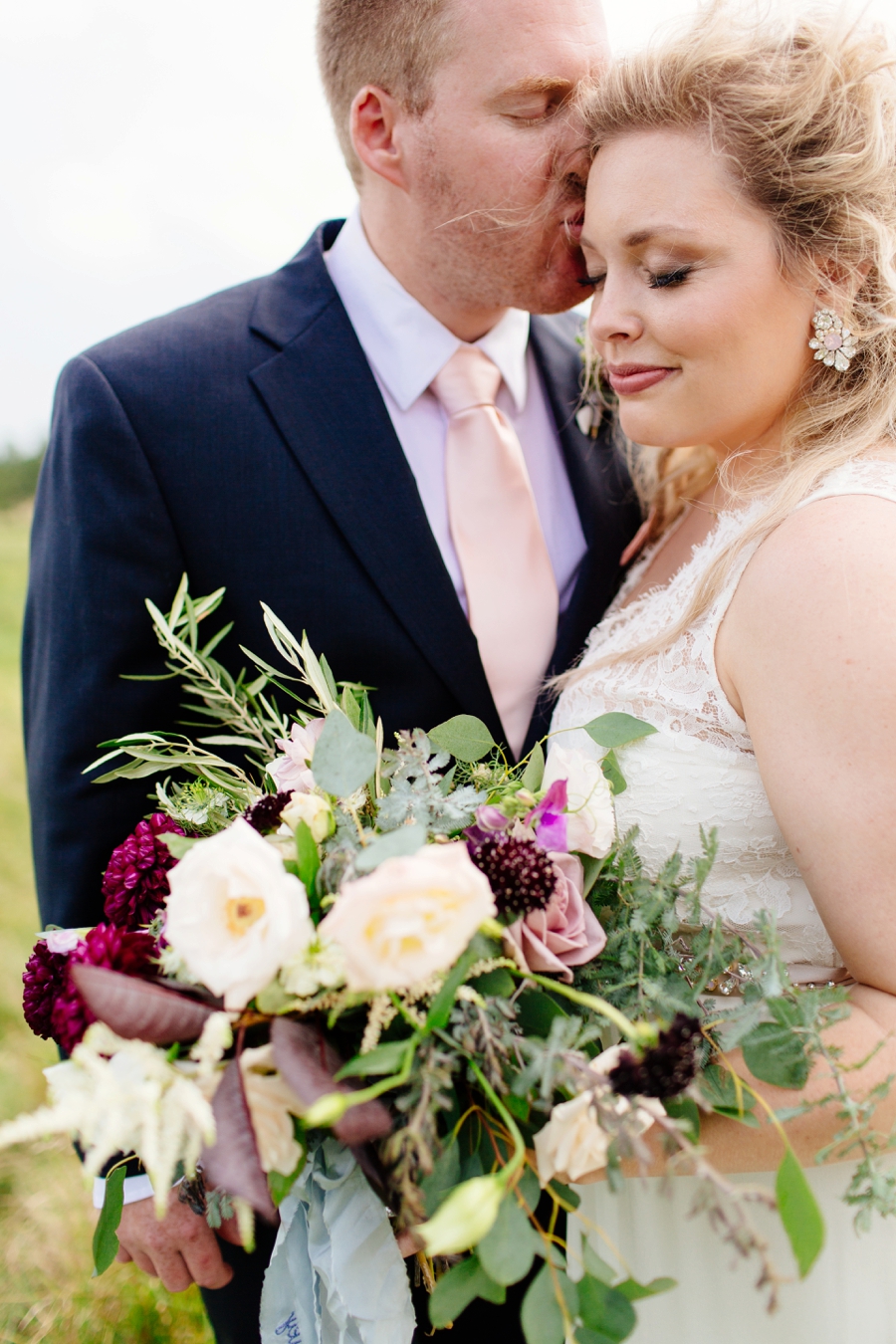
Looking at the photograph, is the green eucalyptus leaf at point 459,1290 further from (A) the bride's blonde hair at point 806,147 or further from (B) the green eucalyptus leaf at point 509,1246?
(A) the bride's blonde hair at point 806,147

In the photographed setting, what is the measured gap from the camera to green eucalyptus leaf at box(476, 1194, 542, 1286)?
36.0 inches

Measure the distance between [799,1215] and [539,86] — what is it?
208 cm

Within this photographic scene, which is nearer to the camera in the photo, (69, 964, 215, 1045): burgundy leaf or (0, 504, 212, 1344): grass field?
(69, 964, 215, 1045): burgundy leaf

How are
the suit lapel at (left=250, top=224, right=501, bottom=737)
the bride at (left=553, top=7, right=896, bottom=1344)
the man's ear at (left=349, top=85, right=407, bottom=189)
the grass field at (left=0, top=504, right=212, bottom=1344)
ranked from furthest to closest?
the grass field at (left=0, top=504, right=212, bottom=1344) → the man's ear at (left=349, top=85, right=407, bottom=189) → the suit lapel at (left=250, top=224, right=501, bottom=737) → the bride at (left=553, top=7, right=896, bottom=1344)

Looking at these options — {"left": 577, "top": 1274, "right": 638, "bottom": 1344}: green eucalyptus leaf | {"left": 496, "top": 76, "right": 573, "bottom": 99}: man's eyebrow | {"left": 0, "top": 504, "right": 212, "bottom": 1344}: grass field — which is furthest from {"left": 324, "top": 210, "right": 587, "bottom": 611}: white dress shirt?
{"left": 0, "top": 504, "right": 212, "bottom": 1344}: grass field

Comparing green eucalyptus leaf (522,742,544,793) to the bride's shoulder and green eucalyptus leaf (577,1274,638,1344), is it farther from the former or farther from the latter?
green eucalyptus leaf (577,1274,638,1344)

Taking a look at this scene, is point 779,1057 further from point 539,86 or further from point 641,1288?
point 539,86

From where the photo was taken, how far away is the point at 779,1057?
3.61 feet

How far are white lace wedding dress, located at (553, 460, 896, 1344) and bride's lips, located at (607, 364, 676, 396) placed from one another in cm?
41

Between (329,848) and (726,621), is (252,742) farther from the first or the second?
(726,621)

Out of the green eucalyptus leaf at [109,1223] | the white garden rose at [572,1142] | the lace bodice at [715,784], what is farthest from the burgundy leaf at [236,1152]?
the lace bodice at [715,784]

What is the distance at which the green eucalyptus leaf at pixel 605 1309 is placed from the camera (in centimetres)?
96

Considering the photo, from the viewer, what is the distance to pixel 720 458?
1983mm

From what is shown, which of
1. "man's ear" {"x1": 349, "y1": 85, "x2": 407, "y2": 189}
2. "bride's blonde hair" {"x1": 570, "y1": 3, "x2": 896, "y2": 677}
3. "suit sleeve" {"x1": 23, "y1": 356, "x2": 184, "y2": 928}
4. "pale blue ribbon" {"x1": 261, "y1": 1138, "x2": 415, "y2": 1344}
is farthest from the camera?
"man's ear" {"x1": 349, "y1": 85, "x2": 407, "y2": 189}
